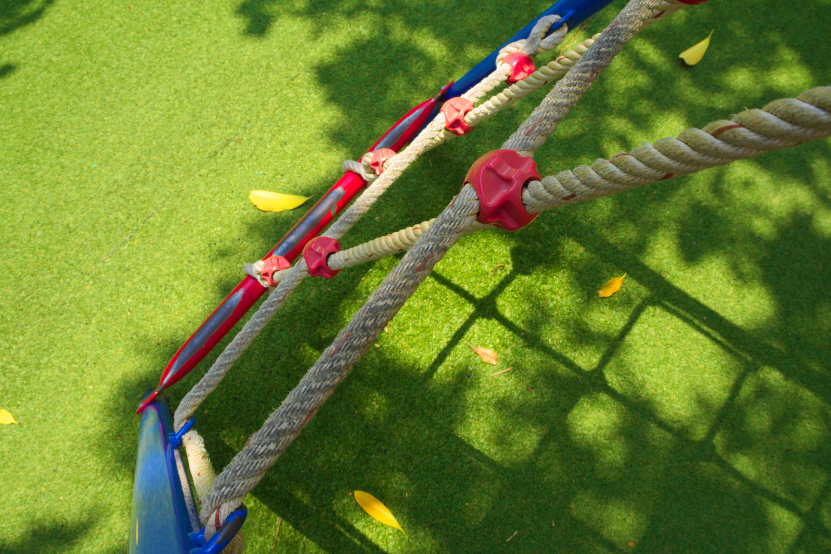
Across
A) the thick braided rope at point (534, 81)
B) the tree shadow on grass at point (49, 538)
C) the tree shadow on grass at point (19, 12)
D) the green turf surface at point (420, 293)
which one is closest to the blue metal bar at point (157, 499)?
the green turf surface at point (420, 293)

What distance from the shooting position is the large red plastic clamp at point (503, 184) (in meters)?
0.73

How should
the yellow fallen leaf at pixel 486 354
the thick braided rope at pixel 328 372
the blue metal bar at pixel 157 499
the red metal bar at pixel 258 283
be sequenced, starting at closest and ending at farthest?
the thick braided rope at pixel 328 372
the blue metal bar at pixel 157 499
the red metal bar at pixel 258 283
the yellow fallen leaf at pixel 486 354

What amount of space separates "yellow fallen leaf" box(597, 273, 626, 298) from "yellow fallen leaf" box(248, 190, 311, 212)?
1.21 metres

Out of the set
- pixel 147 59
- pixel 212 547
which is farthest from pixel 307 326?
pixel 147 59

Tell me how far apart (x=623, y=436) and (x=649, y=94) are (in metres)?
1.42

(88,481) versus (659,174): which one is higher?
(659,174)

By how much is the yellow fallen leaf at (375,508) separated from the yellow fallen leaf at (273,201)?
3.51 feet

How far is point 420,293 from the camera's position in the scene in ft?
5.52

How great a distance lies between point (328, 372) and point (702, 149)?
1.98 ft

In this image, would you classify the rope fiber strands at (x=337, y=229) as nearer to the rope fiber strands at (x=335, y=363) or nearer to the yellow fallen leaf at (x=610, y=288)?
the rope fiber strands at (x=335, y=363)

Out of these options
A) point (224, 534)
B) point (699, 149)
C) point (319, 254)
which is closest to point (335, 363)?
point (224, 534)

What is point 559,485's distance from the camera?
152 centimetres

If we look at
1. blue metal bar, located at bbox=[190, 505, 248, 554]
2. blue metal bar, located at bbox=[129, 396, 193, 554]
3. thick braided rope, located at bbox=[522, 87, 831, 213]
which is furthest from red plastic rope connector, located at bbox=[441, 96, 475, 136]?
blue metal bar, located at bbox=[129, 396, 193, 554]

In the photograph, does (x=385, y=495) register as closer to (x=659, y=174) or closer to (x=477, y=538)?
(x=477, y=538)
